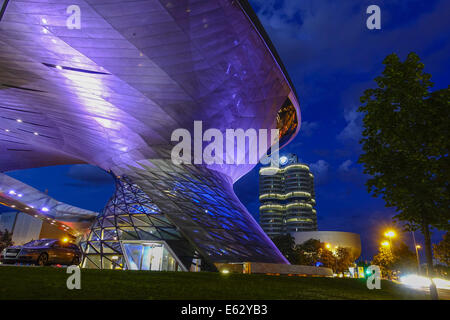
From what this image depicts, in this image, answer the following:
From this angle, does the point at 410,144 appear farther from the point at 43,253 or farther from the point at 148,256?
the point at 43,253

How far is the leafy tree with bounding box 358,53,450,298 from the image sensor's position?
26.6 feet

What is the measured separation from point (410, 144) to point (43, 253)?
1456 centimetres

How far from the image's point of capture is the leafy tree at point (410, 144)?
8.12 m

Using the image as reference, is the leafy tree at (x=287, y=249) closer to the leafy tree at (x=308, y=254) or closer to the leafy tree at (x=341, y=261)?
the leafy tree at (x=308, y=254)

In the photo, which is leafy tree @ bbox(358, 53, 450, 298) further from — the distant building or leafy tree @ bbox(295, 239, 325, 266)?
the distant building

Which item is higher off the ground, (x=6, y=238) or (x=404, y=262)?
(x=6, y=238)

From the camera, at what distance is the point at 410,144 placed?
8.34 m

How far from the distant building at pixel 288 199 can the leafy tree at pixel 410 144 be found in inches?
5555

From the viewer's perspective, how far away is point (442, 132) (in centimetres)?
802

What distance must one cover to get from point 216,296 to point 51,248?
10729 mm

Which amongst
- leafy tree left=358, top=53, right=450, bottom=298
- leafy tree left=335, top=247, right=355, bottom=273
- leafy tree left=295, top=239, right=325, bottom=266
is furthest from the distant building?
leafy tree left=358, top=53, right=450, bottom=298

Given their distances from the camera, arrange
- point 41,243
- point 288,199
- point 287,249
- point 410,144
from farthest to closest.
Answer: point 288,199, point 287,249, point 41,243, point 410,144

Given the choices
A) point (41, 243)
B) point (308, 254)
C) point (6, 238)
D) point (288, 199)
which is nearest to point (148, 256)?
point (41, 243)

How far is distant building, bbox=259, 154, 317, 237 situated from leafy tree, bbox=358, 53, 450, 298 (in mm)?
141098
